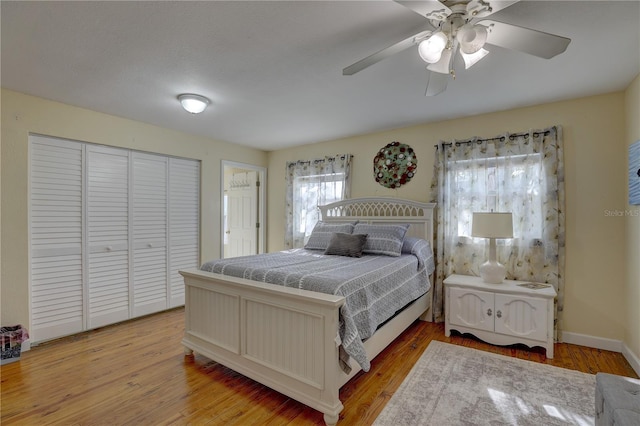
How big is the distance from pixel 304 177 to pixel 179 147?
1.93m

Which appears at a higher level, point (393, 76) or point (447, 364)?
point (393, 76)

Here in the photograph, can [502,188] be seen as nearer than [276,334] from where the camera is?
No

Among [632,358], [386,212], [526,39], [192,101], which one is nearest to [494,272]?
[632,358]

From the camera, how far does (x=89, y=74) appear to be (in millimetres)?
2521

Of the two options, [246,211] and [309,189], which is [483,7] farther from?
[246,211]

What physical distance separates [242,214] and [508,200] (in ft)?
14.1

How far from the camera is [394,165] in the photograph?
13.6ft

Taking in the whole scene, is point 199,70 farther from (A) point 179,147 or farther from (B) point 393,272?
(B) point 393,272

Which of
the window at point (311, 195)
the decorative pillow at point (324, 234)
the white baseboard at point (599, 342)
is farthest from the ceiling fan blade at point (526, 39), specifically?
the window at point (311, 195)

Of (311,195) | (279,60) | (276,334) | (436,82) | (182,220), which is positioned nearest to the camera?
(436,82)

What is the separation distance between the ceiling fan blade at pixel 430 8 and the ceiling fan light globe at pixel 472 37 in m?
0.12

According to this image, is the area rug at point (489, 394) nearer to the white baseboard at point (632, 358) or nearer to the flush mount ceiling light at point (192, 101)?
the white baseboard at point (632, 358)

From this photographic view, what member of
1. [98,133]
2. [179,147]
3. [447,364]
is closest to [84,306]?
[98,133]

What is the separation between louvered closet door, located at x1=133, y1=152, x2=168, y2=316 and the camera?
3805 mm
